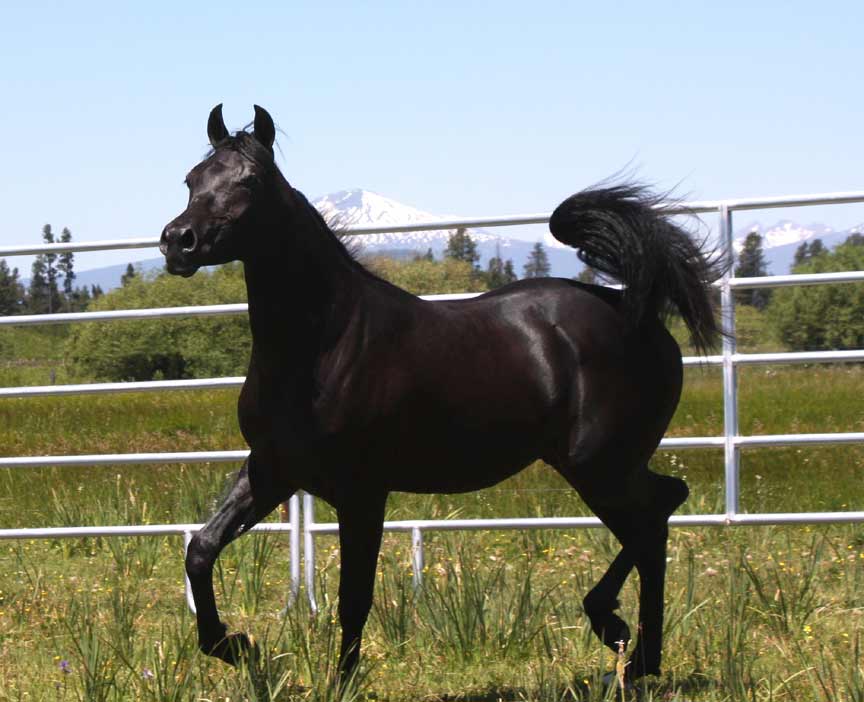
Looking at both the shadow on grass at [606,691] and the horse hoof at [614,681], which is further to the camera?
the shadow on grass at [606,691]

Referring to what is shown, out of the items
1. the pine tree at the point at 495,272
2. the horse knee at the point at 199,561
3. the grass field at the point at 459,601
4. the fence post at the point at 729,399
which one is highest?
the pine tree at the point at 495,272

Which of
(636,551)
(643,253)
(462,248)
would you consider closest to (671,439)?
(636,551)

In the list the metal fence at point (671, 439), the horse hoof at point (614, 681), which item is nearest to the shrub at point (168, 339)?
the metal fence at point (671, 439)

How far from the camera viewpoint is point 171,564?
6.77m

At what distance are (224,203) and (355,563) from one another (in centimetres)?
110

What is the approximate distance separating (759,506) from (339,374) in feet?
12.9

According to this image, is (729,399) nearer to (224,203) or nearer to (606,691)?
(606,691)

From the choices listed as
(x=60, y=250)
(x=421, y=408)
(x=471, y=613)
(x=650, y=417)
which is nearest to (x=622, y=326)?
(x=650, y=417)

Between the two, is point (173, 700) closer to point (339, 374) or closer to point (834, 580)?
point (339, 374)

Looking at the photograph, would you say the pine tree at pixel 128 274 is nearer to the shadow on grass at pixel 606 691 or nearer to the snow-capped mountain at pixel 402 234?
the snow-capped mountain at pixel 402 234

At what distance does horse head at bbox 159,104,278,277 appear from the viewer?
3.68 metres

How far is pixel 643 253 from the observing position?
14.7 feet

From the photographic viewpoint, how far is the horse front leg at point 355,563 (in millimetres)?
3986

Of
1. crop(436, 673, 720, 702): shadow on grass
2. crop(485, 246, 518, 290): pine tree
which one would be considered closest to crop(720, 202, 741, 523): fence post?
crop(485, 246, 518, 290): pine tree
